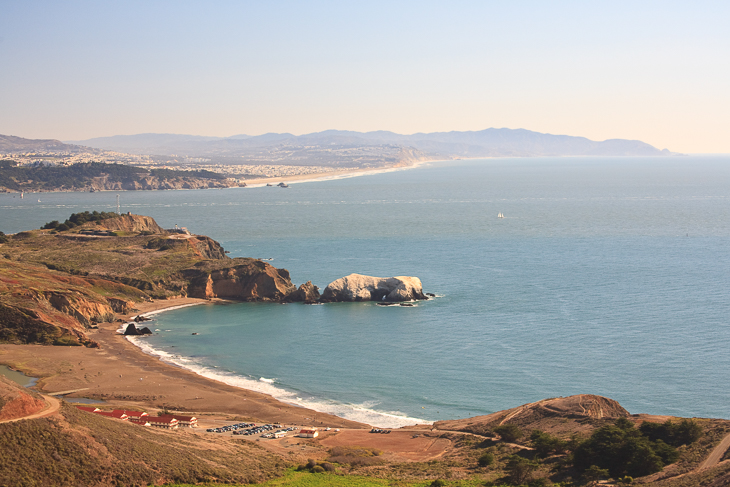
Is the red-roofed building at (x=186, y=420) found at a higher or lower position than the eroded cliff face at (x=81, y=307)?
lower

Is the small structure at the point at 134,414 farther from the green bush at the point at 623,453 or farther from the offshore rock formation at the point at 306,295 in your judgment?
the offshore rock formation at the point at 306,295

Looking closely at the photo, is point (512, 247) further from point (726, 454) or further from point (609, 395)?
point (726, 454)

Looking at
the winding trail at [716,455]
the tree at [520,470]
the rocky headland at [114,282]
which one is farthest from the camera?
the rocky headland at [114,282]

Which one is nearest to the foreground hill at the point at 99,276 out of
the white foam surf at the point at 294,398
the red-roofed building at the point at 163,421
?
the white foam surf at the point at 294,398

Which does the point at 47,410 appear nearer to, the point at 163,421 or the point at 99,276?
the point at 163,421

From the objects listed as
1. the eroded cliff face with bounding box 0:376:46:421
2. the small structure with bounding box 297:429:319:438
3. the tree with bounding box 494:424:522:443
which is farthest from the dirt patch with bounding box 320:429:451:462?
the eroded cliff face with bounding box 0:376:46:421

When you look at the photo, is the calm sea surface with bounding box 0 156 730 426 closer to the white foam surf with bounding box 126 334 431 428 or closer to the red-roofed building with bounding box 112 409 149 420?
the white foam surf with bounding box 126 334 431 428

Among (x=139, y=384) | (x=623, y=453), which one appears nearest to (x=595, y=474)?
(x=623, y=453)

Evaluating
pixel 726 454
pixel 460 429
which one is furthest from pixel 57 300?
pixel 726 454
